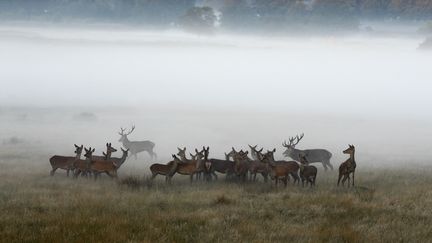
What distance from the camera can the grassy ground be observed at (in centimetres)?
1325

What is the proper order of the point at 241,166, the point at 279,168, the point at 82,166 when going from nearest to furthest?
the point at 279,168 → the point at 241,166 → the point at 82,166

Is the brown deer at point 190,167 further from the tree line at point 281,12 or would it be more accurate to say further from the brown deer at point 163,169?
the tree line at point 281,12

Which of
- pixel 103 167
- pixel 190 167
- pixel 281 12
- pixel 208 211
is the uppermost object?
pixel 281 12

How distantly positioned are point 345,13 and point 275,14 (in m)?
21.7

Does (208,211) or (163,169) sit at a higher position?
(163,169)

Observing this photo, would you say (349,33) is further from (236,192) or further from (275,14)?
(236,192)

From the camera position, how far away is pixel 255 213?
1550 cm

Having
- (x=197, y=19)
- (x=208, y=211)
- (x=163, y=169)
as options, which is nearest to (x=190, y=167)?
(x=163, y=169)

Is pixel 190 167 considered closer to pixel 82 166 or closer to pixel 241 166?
pixel 241 166

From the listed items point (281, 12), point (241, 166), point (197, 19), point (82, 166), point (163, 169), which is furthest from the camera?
point (281, 12)

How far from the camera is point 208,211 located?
15.5 metres

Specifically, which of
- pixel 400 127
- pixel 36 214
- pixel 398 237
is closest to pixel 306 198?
pixel 398 237

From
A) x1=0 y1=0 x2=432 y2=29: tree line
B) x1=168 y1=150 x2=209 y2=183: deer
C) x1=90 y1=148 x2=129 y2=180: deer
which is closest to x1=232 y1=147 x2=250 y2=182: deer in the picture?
x1=168 y1=150 x2=209 y2=183: deer

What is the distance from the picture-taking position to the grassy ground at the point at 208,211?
13250 millimetres
